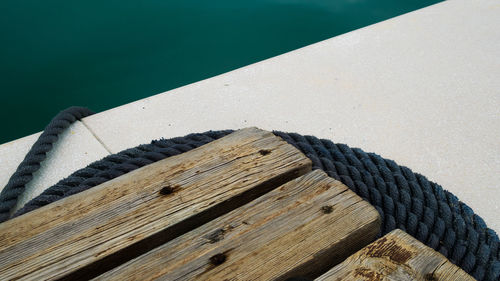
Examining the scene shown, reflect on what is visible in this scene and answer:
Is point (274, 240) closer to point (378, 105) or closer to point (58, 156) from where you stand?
point (58, 156)

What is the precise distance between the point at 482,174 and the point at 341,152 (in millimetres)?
375

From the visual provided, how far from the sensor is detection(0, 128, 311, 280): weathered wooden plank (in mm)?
615

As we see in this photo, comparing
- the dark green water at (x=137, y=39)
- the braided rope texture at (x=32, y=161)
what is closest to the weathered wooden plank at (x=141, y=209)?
the braided rope texture at (x=32, y=161)

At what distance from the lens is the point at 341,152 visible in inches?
38.1

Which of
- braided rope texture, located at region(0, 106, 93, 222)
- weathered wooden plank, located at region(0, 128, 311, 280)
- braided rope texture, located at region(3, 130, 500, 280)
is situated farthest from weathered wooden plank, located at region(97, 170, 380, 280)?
braided rope texture, located at region(0, 106, 93, 222)

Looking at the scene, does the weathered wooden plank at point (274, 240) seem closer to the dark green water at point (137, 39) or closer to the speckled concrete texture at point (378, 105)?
the speckled concrete texture at point (378, 105)

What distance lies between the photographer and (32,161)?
105 centimetres

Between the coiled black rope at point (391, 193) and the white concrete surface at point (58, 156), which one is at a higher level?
the white concrete surface at point (58, 156)

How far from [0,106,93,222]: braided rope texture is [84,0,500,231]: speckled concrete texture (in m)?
0.06

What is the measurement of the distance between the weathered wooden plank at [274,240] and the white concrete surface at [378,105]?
45 centimetres

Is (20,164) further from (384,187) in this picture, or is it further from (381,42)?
(381,42)

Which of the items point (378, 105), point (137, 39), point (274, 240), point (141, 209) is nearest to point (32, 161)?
point (141, 209)

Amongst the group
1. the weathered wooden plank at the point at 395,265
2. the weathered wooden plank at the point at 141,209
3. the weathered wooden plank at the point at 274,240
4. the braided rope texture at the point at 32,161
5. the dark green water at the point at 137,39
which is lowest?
the weathered wooden plank at the point at 395,265

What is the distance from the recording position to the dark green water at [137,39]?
2.46m
